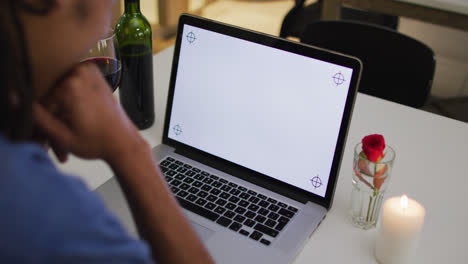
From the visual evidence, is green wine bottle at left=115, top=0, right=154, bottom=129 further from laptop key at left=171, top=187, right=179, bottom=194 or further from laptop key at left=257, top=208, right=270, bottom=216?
laptop key at left=257, top=208, right=270, bottom=216

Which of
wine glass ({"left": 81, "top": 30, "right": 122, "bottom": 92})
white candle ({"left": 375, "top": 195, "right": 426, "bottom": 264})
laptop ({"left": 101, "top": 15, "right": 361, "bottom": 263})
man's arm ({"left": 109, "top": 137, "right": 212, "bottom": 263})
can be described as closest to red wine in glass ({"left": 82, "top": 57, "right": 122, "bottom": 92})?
wine glass ({"left": 81, "top": 30, "right": 122, "bottom": 92})

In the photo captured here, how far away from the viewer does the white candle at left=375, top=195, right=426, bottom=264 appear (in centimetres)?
78

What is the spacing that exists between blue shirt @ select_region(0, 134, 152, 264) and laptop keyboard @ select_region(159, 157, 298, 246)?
0.47 m

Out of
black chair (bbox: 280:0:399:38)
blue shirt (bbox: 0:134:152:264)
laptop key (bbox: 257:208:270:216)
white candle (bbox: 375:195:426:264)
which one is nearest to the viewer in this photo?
blue shirt (bbox: 0:134:152:264)

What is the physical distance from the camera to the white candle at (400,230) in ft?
2.56

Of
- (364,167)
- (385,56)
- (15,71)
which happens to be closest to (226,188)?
(364,167)

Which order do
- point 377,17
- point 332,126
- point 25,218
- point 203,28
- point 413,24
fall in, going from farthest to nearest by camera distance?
point 413,24
point 377,17
point 203,28
point 332,126
point 25,218

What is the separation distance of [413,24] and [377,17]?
1.09 ft

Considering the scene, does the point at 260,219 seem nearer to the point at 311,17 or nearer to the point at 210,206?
the point at 210,206

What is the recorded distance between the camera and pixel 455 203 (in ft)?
3.11

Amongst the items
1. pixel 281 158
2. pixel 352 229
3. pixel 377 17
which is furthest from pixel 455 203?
pixel 377 17

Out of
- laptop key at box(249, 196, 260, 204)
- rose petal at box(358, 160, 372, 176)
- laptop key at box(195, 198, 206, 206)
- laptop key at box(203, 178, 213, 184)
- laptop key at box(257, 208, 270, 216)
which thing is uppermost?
rose petal at box(358, 160, 372, 176)

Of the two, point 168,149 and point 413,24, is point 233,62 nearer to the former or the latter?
point 168,149

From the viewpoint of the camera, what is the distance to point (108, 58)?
3.30ft
